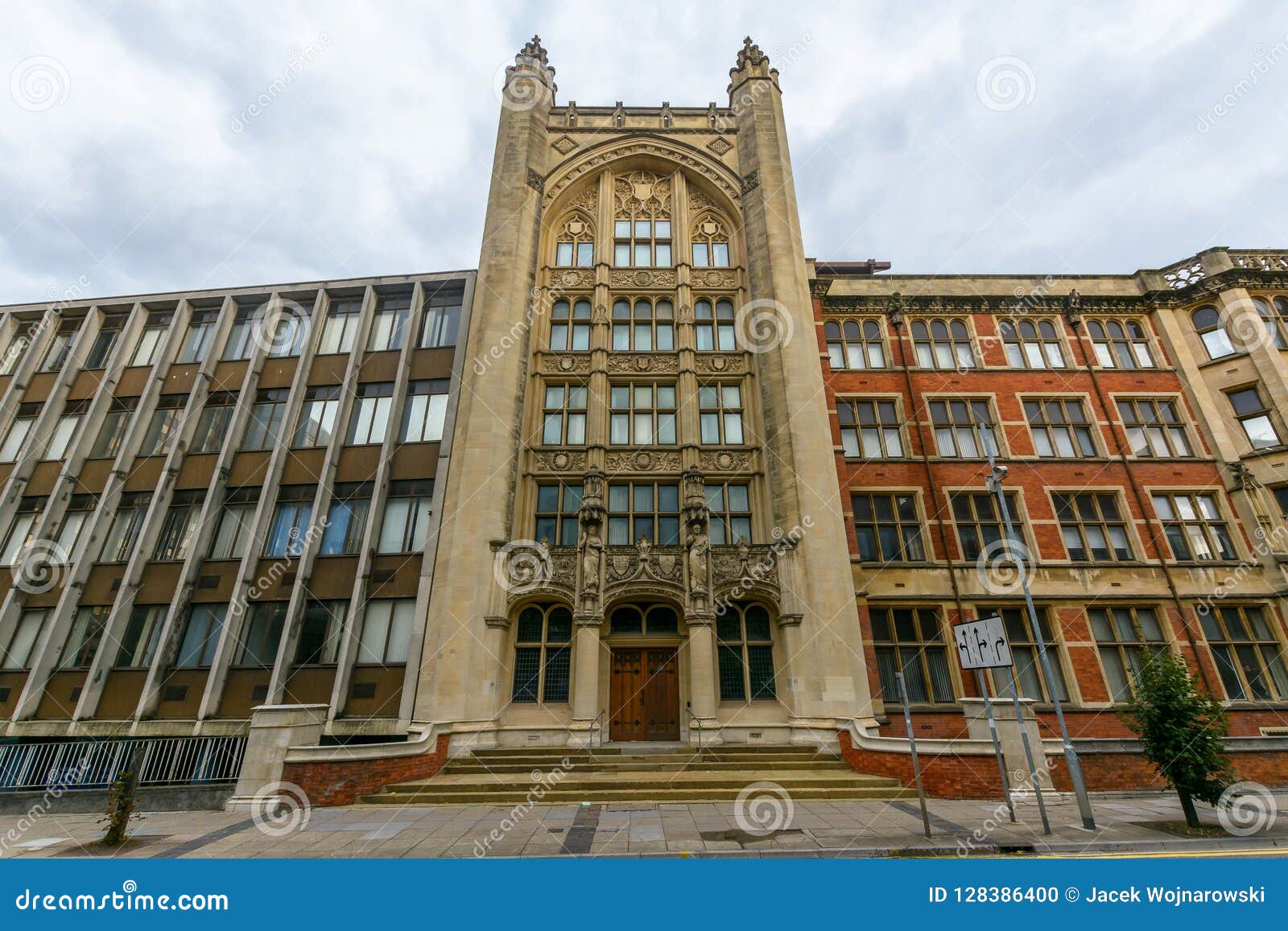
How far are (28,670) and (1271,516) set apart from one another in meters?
44.9

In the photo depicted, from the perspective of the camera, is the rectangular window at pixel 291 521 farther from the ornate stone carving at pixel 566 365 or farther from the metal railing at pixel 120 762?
the ornate stone carving at pixel 566 365

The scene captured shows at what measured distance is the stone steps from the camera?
41.7 feet

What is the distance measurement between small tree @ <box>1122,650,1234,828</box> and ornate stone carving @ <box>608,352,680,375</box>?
16211 mm

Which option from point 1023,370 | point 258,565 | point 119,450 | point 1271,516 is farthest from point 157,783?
point 1271,516

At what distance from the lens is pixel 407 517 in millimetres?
20203

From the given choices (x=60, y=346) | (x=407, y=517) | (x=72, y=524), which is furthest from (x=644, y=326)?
(x=60, y=346)

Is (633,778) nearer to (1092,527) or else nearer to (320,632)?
(320,632)

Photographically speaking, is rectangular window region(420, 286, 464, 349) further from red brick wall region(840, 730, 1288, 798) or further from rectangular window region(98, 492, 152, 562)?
red brick wall region(840, 730, 1288, 798)

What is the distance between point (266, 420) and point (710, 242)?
67.8ft

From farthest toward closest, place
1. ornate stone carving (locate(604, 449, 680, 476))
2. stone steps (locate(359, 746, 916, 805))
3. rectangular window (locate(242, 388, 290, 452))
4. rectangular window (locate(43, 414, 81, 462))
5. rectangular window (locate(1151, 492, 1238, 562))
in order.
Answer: rectangular window (locate(43, 414, 81, 462))
rectangular window (locate(242, 388, 290, 452))
ornate stone carving (locate(604, 449, 680, 476))
rectangular window (locate(1151, 492, 1238, 562))
stone steps (locate(359, 746, 916, 805))

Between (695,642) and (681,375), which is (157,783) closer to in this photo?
(695,642)

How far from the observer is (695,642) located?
17438 mm

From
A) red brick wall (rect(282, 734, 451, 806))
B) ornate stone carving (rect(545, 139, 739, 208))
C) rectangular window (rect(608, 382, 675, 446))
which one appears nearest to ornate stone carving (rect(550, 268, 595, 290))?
ornate stone carving (rect(545, 139, 739, 208))

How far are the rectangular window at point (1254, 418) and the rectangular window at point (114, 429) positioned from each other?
45.0m
